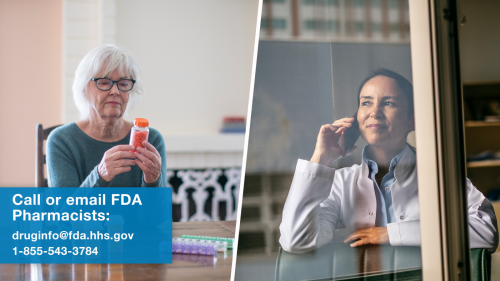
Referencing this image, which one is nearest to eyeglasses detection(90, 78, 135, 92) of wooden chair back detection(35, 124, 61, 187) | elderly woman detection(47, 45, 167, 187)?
elderly woman detection(47, 45, 167, 187)

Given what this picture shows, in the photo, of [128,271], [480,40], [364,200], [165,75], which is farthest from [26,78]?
[480,40]

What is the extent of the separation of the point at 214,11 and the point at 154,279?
1979 mm

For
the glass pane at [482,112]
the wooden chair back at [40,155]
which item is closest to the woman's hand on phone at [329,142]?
the glass pane at [482,112]

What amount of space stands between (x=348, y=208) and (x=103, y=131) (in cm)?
59

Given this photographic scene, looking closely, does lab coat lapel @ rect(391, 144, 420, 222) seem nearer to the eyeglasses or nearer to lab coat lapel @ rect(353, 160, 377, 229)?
lab coat lapel @ rect(353, 160, 377, 229)

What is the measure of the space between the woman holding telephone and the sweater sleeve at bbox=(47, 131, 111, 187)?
0.52 meters

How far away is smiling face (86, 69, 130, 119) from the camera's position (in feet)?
2.77

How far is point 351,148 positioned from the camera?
0.62 meters

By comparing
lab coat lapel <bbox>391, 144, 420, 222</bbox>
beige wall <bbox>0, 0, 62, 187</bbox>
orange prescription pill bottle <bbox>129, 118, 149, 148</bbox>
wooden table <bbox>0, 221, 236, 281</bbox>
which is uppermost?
beige wall <bbox>0, 0, 62, 187</bbox>

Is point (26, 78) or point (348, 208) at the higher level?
point (26, 78)

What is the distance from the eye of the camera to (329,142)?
2.03 feet
